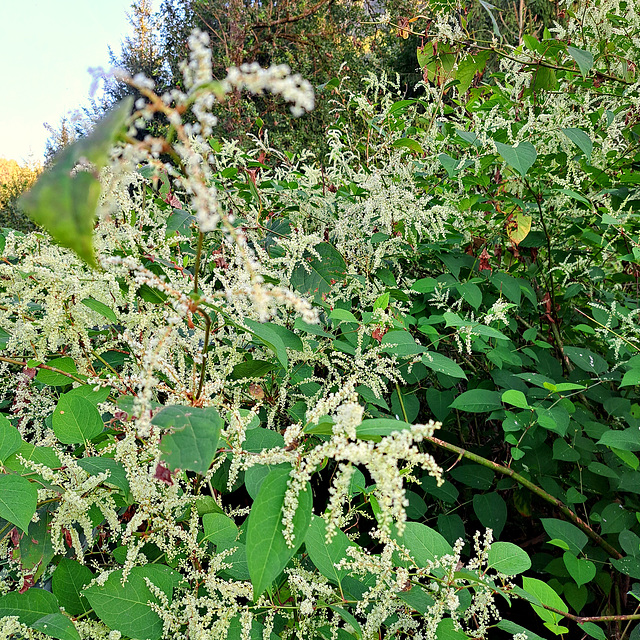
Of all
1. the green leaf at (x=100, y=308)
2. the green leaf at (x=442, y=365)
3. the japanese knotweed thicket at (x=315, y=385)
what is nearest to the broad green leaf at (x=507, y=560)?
the japanese knotweed thicket at (x=315, y=385)

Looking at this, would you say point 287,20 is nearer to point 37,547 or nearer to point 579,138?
point 579,138

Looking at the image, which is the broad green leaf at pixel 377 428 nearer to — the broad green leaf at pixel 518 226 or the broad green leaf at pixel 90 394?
the broad green leaf at pixel 90 394

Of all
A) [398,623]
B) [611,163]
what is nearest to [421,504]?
[398,623]

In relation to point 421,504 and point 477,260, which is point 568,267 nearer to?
point 477,260

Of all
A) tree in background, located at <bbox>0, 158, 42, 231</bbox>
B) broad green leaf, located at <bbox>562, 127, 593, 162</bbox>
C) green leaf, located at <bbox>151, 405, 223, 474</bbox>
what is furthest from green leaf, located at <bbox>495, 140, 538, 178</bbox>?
tree in background, located at <bbox>0, 158, 42, 231</bbox>

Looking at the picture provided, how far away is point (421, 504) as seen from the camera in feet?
6.08

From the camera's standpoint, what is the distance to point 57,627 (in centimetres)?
93

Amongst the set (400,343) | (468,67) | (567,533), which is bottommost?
(567,533)

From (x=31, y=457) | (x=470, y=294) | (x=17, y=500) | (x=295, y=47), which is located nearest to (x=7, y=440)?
(x=31, y=457)

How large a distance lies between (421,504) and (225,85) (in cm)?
166

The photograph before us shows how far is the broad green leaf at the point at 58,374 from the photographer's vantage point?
1334mm

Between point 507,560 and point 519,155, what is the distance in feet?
3.94

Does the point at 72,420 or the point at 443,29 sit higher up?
the point at 443,29

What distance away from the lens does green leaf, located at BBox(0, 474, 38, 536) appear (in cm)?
94
